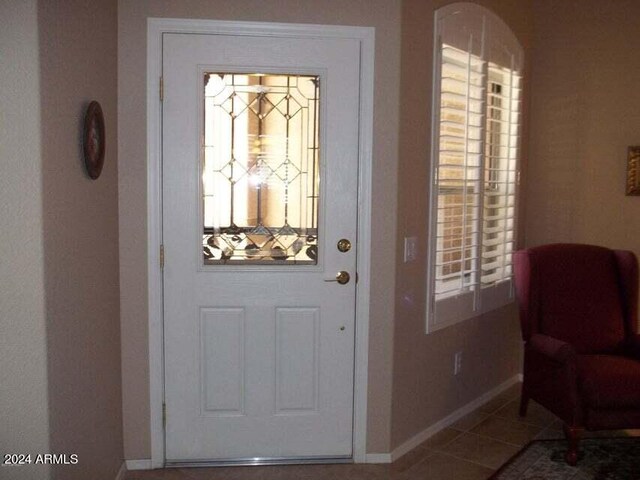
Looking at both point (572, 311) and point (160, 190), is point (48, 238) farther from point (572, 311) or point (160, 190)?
point (572, 311)

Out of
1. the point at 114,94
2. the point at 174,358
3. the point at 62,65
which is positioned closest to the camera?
the point at 62,65

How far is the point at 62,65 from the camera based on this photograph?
208 centimetres

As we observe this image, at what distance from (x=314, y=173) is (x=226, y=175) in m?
0.44

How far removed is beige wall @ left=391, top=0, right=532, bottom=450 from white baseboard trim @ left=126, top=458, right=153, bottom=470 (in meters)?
1.26

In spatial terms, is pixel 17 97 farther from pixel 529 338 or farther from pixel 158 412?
pixel 529 338

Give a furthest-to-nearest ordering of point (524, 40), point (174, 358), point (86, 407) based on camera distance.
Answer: point (524, 40) < point (174, 358) < point (86, 407)

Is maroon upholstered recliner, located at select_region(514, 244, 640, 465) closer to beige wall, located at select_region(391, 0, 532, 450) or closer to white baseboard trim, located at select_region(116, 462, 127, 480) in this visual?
beige wall, located at select_region(391, 0, 532, 450)

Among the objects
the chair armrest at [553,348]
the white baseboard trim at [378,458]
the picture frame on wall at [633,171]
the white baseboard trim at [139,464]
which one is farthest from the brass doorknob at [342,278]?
the picture frame on wall at [633,171]

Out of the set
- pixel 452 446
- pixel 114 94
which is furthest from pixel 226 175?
pixel 452 446

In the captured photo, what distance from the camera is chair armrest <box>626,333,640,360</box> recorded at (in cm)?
337

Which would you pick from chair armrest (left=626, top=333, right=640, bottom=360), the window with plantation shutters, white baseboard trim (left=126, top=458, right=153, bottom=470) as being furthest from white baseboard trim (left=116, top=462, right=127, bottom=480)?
chair armrest (left=626, top=333, right=640, bottom=360)

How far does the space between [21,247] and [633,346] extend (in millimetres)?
3200

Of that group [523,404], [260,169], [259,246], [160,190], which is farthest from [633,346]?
[160,190]

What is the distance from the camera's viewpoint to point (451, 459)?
3.14 m
